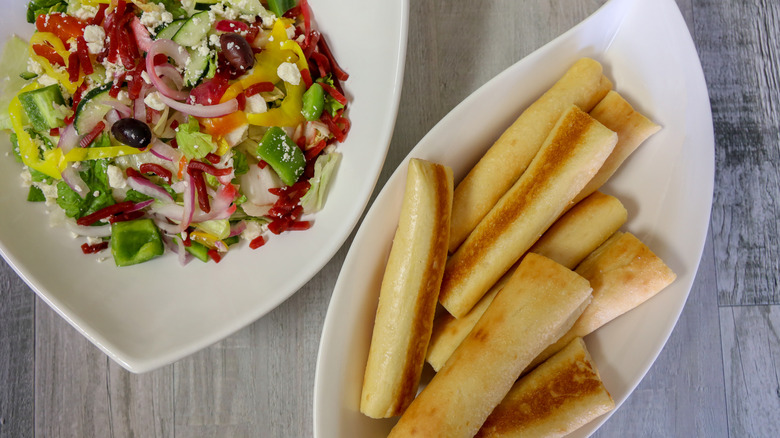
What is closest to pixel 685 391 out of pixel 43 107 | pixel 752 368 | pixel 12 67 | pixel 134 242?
pixel 752 368

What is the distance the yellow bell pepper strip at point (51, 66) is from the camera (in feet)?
4.09

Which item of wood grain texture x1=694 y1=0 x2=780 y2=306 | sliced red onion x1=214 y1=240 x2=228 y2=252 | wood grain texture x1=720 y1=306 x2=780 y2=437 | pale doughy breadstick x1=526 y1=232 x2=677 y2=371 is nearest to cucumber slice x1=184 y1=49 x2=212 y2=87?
sliced red onion x1=214 y1=240 x2=228 y2=252

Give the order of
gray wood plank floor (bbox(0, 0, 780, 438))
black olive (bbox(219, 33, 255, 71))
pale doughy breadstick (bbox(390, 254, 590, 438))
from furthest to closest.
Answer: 1. gray wood plank floor (bbox(0, 0, 780, 438))
2. black olive (bbox(219, 33, 255, 71))
3. pale doughy breadstick (bbox(390, 254, 590, 438))

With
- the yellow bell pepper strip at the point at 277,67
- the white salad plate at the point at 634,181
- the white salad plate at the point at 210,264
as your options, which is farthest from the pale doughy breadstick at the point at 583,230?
the yellow bell pepper strip at the point at 277,67

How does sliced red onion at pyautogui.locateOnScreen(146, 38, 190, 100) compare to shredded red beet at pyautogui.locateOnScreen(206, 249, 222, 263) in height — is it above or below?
above

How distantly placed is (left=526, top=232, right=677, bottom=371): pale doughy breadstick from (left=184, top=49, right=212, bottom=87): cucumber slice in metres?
0.89

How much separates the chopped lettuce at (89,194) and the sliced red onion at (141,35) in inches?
10.4

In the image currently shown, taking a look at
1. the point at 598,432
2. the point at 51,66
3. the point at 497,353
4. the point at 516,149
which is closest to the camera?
the point at 497,353

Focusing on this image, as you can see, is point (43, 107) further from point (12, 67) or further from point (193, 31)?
point (193, 31)

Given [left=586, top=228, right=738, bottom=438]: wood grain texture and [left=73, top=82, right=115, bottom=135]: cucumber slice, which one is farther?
[left=586, top=228, right=738, bottom=438]: wood grain texture

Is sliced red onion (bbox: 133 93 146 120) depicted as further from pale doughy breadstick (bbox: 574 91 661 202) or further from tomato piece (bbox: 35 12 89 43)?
pale doughy breadstick (bbox: 574 91 661 202)

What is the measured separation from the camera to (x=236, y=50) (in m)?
1.14

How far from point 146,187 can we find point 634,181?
1.07m

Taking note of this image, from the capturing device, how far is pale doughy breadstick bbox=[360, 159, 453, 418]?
41.3 inches
